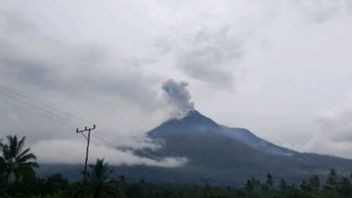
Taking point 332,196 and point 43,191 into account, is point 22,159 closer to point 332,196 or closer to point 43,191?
point 43,191

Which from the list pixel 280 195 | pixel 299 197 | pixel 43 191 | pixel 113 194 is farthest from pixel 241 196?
pixel 113 194

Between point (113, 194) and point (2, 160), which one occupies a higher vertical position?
point (2, 160)

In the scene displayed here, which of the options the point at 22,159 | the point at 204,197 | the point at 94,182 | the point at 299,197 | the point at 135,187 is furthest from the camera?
the point at 135,187

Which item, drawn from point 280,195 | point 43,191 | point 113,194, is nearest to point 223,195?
point 280,195

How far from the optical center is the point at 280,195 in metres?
106

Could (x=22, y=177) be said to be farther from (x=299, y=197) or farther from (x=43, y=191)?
(x=299, y=197)

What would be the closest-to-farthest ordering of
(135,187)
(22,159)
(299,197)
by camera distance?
(22,159) → (299,197) → (135,187)

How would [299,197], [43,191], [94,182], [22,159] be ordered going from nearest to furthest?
[94,182]
[22,159]
[43,191]
[299,197]

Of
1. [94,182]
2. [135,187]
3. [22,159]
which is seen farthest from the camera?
[135,187]

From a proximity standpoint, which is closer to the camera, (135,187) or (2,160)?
(2,160)

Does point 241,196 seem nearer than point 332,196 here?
No

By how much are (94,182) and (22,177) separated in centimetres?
1099

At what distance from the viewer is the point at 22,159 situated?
62.4m

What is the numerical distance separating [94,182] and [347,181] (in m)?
71.4
